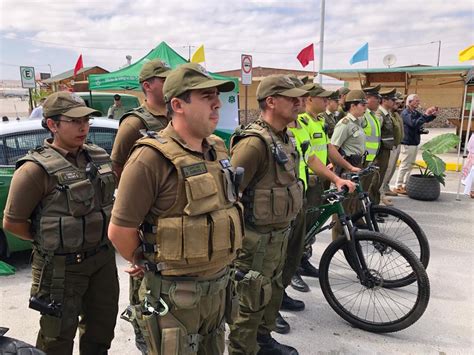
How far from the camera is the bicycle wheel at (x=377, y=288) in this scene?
2.88 meters

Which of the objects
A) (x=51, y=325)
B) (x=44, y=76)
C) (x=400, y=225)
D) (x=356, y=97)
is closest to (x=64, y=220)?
(x=51, y=325)

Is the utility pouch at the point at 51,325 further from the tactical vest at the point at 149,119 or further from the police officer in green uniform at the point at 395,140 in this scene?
the police officer in green uniform at the point at 395,140

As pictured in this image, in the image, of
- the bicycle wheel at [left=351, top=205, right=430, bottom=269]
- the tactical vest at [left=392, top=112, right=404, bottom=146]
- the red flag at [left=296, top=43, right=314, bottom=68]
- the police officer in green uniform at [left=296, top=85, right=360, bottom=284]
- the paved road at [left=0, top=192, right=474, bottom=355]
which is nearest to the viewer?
the paved road at [left=0, top=192, right=474, bottom=355]

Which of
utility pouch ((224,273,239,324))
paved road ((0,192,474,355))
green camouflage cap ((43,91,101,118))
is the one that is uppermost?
green camouflage cap ((43,91,101,118))

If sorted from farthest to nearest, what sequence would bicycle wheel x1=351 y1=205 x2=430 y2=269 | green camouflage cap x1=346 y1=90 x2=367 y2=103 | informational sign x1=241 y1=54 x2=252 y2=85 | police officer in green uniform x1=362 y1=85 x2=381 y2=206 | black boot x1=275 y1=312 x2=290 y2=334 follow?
1. informational sign x1=241 y1=54 x2=252 y2=85
2. police officer in green uniform x1=362 y1=85 x2=381 y2=206
3. green camouflage cap x1=346 y1=90 x2=367 y2=103
4. bicycle wheel x1=351 y1=205 x2=430 y2=269
5. black boot x1=275 y1=312 x2=290 y2=334

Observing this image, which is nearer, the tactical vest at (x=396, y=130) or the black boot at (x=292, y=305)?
the black boot at (x=292, y=305)

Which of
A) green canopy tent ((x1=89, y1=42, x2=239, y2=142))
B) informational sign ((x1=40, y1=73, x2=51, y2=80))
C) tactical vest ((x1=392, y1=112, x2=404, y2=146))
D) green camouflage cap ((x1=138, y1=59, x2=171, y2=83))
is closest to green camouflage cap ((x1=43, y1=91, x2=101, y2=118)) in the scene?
green camouflage cap ((x1=138, y1=59, x2=171, y2=83))

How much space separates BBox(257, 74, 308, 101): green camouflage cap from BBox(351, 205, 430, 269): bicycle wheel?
1.57 metres

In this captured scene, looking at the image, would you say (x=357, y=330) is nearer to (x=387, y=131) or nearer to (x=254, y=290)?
(x=254, y=290)

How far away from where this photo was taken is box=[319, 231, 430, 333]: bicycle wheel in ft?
9.46

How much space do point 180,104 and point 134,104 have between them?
10716mm

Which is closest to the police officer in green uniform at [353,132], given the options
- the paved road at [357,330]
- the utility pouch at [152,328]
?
the paved road at [357,330]

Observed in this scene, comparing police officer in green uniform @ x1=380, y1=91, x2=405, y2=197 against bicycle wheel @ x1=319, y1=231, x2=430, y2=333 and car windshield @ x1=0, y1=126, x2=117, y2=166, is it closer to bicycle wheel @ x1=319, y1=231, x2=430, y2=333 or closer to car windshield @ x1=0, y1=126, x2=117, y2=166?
bicycle wheel @ x1=319, y1=231, x2=430, y2=333

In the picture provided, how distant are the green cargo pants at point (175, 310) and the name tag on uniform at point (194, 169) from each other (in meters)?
0.47
